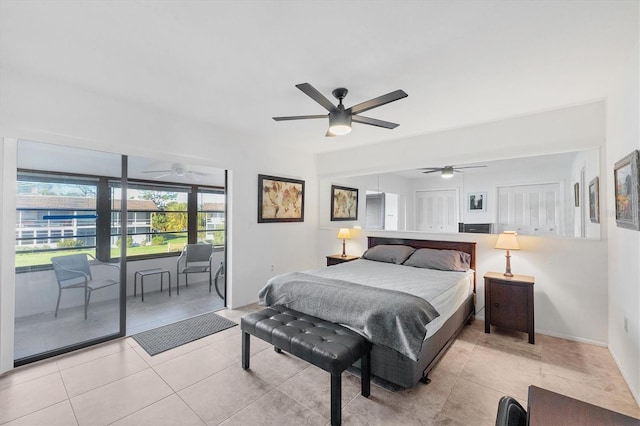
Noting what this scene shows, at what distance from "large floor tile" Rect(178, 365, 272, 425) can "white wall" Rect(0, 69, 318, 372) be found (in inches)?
71.2

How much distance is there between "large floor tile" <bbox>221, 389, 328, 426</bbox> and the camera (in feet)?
6.47

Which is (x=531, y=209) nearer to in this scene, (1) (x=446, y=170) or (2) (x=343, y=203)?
(1) (x=446, y=170)

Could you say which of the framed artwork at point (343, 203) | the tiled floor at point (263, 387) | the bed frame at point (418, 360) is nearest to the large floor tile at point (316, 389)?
the tiled floor at point (263, 387)

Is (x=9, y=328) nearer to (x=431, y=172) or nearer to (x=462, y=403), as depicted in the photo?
(x=462, y=403)

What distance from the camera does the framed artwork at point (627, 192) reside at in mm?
2098

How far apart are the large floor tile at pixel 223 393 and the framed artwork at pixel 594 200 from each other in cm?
381

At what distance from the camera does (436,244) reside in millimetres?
4238

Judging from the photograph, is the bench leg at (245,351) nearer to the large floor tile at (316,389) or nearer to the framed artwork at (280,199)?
the large floor tile at (316,389)

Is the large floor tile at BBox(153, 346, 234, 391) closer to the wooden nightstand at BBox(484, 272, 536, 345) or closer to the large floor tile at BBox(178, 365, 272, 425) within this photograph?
the large floor tile at BBox(178, 365, 272, 425)

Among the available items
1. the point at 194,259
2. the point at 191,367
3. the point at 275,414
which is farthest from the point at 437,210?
the point at 194,259

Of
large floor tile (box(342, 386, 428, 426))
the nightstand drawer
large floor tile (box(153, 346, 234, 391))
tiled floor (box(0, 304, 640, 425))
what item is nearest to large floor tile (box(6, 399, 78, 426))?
tiled floor (box(0, 304, 640, 425))

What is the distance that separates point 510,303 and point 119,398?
3.96 meters

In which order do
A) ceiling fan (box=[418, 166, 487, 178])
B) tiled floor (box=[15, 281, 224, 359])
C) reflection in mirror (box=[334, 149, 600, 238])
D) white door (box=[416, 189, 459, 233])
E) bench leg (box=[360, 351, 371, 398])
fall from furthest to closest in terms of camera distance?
white door (box=[416, 189, 459, 233])
ceiling fan (box=[418, 166, 487, 178])
reflection in mirror (box=[334, 149, 600, 238])
tiled floor (box=[15, 281, 224, 359])
bench leg (box=[360, 351, 371, 398])

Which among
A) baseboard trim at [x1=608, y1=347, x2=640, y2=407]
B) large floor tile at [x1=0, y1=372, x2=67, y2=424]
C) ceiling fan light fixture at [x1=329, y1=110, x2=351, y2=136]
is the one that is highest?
ceiling fan light fixture at [x1=329, y1=110, x2=351, y2=136]
